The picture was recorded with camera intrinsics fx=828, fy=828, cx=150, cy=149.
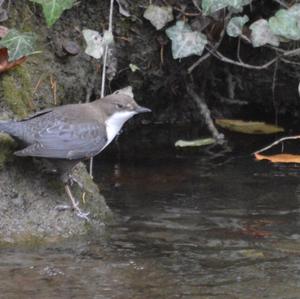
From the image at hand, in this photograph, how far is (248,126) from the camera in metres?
7.23

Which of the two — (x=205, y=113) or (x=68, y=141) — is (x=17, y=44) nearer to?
(x=68, y=141)

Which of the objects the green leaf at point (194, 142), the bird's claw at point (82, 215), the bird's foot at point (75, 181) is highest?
the green leaf at point (194, 142)

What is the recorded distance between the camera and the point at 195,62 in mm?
6645

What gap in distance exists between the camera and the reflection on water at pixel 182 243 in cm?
417

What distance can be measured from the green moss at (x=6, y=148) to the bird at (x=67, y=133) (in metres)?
0.11

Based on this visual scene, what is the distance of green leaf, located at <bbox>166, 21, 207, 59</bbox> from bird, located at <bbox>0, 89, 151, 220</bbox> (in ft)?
3.25

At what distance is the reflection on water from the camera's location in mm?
4172

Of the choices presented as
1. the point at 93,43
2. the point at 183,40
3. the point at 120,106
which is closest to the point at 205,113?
the point at 183,40

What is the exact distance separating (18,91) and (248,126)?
8.49 feet

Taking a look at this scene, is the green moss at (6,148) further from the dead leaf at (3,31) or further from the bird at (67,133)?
the dead leaf at (3,31)

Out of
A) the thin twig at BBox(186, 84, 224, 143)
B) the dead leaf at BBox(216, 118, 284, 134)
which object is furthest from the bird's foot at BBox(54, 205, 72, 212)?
the dead leaf at BBox(216, 118, 284, 134)

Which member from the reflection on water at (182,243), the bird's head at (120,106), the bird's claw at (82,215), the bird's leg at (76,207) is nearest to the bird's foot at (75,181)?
the bird's leg at (76,207)

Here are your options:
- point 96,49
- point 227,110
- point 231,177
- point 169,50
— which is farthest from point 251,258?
point 227,110

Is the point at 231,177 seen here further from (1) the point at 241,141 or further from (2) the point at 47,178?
(2) the point at 47,178
